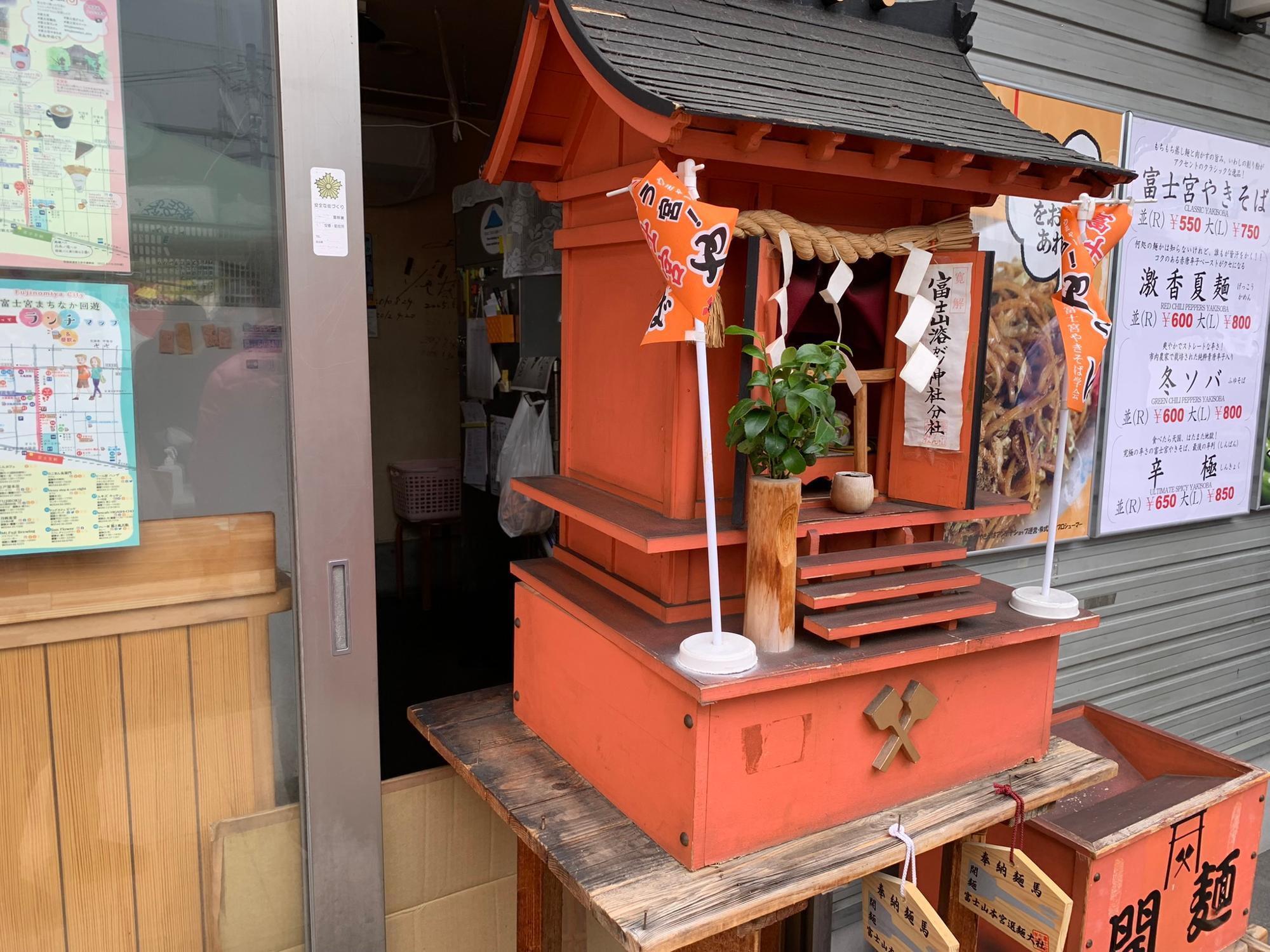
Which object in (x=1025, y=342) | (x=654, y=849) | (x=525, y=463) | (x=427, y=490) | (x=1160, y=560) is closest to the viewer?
(x=654, y=849)

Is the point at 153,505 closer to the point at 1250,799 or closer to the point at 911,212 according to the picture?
the point at 911,212

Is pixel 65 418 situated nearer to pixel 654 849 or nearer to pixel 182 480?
pixel 182 480

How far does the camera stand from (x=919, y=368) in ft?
6.86

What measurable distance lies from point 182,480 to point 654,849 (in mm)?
1400

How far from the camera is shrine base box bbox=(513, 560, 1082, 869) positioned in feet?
5.95

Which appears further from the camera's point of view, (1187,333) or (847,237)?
(1187,333)

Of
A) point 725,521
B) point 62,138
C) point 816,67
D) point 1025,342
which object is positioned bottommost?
point 725,521

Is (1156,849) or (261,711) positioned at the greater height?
(261,711)

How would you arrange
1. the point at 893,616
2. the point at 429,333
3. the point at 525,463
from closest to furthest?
the point at 893,616 → the point at 525,463 → the point at 429,333

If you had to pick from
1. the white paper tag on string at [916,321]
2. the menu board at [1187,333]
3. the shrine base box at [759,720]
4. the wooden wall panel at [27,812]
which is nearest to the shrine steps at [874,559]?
the shrine base box at [759,720]

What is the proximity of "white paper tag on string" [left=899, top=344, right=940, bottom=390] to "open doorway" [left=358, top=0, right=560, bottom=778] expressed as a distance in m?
2.16

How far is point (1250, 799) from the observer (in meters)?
3.11

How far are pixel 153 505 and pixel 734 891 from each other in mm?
1574

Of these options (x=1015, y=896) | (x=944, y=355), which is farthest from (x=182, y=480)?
(x=1015, y=896)
